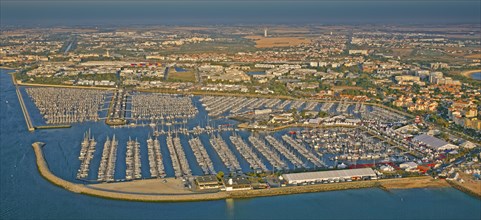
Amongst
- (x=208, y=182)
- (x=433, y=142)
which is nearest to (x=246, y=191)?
(x=208, y=182)

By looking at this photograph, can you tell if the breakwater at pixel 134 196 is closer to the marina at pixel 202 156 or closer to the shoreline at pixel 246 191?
the shoreline at pixel 246 191

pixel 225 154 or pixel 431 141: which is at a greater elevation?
pixel 225 154

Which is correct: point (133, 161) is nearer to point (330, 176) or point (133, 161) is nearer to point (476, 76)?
point (330, 176)

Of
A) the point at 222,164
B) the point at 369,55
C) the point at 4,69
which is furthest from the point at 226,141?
the point at 369,55

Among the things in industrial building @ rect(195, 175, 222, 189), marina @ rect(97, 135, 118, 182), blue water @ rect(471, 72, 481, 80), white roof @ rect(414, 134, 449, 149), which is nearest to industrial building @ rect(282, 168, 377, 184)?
industrial building @ rect(195, 175, 222, 189)

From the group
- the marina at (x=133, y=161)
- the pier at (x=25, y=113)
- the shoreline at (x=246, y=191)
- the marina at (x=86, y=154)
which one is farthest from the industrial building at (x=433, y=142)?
the pier at (x=25, y=113)

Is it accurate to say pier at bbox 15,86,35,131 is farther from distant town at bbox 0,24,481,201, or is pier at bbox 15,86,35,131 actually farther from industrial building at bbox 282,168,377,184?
industrial building at bbox 282,168,377,184

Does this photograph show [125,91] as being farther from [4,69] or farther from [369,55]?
[369,55]
